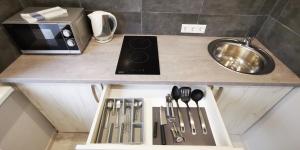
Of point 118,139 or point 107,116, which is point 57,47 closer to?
point 107,116

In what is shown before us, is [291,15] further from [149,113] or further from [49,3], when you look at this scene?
[49,3]

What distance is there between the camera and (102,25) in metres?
1.09

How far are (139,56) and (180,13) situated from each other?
47cm

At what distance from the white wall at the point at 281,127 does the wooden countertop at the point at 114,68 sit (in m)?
0.18

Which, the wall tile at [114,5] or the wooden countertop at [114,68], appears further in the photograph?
the wall tile at [114,5]

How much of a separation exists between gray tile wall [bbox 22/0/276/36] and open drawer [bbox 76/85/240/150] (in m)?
0.55

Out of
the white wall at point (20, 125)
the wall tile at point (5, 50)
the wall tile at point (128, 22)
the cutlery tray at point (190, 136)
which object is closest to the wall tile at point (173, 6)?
the wall tile at point (128, 22)

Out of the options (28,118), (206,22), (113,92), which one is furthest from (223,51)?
(28,118)

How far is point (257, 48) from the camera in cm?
119

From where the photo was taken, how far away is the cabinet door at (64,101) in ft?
3.14

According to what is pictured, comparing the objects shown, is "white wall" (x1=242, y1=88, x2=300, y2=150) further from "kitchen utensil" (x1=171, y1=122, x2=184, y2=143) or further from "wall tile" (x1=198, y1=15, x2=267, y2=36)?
"kitchen utensil" (x1=171, y1=122, x2=184, y2=143)

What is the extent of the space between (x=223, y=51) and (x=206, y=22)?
0.93ft

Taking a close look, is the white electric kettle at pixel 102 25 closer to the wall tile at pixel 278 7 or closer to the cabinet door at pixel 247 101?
the cabinet door at pixel 247 101

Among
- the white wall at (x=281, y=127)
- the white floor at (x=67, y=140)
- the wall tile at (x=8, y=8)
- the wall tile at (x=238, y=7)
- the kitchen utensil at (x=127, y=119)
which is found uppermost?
the wall tile at (x=8, y=8)
